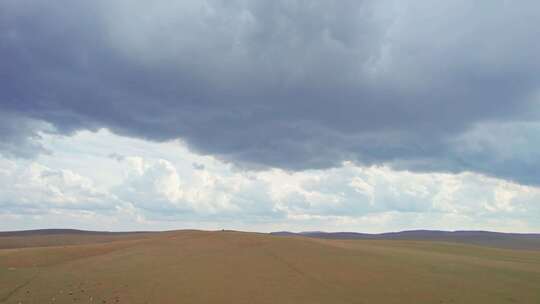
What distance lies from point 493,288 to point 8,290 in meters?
25.2

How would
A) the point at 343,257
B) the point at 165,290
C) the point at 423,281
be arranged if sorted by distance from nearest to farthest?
1. the point at 165,290
2. the point at 423,281
3. the point at 343,257

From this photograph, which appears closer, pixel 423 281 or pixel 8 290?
pixel 8 290

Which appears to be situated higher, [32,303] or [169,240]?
[169,240]

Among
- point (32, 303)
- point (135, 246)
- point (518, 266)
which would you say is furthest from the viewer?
point (135, 246)

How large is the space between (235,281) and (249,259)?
6.90 meters

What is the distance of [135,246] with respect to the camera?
41.1 m

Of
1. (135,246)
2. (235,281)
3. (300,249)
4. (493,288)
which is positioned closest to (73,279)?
(235,281)

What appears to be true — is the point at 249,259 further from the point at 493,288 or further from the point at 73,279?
the point at 493,288

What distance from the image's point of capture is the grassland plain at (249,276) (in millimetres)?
23156

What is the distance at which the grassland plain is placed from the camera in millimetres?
23156

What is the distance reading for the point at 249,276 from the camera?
27.3m

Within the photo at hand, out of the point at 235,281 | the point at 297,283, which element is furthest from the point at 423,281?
the point at 235,281

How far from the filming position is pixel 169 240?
43.4m

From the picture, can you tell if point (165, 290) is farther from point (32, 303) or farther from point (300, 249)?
point (300, 249)
